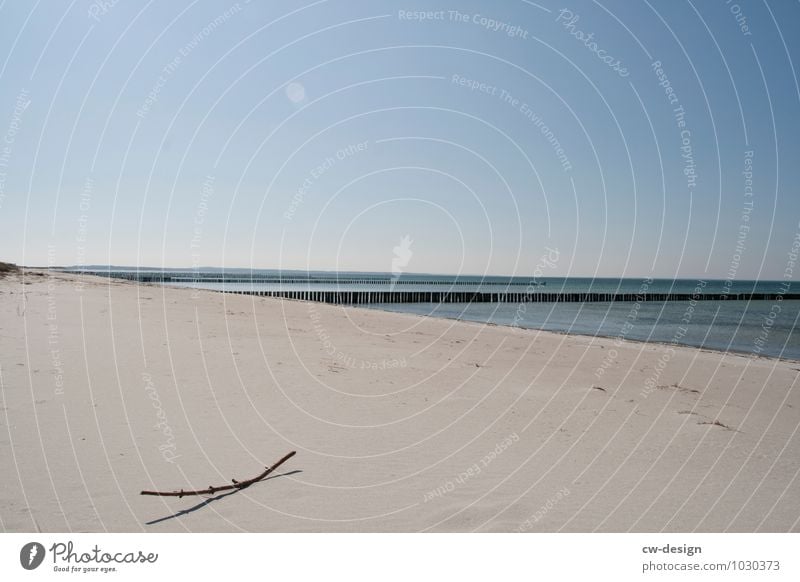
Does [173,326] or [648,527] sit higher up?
[173,326]

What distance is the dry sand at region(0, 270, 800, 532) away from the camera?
466cm

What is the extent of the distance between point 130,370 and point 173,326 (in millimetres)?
5382

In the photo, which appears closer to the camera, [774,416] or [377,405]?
[377,405]

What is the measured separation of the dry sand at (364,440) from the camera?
466 centimetres

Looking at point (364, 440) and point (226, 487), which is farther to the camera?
point (364, 440)

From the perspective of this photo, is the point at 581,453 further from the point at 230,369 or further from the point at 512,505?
the point at 230,369

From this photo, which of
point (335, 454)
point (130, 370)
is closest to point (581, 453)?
point (335, 454)

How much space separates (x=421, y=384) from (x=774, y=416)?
6.55 m

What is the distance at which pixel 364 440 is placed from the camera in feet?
21.5

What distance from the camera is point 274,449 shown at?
19.6 ft
